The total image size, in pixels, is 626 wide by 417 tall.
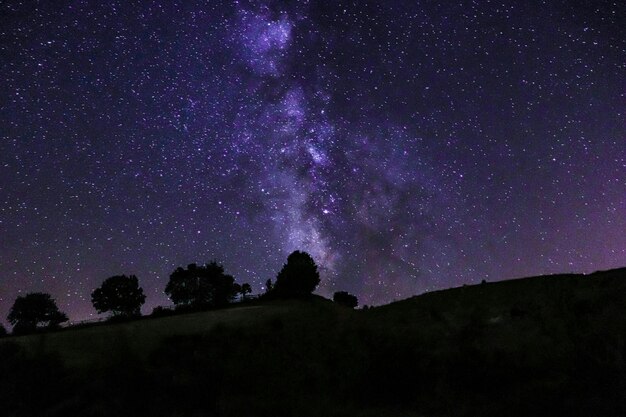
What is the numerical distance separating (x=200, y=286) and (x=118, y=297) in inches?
571

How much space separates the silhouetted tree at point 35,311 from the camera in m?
81.8

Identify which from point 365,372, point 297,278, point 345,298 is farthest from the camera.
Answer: point 345,298

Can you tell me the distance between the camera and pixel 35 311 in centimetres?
8319

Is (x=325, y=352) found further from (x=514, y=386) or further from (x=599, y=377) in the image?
(x=599, y=377)

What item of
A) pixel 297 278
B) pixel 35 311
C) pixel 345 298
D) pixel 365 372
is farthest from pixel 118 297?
pixel 365 372

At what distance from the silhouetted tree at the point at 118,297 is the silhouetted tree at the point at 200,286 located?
6115mm

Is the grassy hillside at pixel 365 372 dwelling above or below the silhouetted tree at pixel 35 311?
below

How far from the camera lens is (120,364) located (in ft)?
63.6

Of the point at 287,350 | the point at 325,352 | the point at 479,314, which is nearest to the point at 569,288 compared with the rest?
the point at 479,314

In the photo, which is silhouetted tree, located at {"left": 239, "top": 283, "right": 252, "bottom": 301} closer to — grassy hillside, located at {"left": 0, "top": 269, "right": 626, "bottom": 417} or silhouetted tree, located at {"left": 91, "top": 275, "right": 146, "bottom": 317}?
silhouetted tree, located at {"left": 91, "top": 275, "right": 146, "bottom": 317}

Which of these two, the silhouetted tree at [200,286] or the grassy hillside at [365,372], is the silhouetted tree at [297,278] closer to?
the silhouetted tree at [200,286]

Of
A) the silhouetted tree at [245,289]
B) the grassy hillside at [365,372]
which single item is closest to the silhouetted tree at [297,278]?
the silhouetted tree at [245,289]

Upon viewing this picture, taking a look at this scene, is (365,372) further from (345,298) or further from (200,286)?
(345,298)

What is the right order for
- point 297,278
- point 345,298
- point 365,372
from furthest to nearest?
point 345,298
point 297,278
point 365,372
